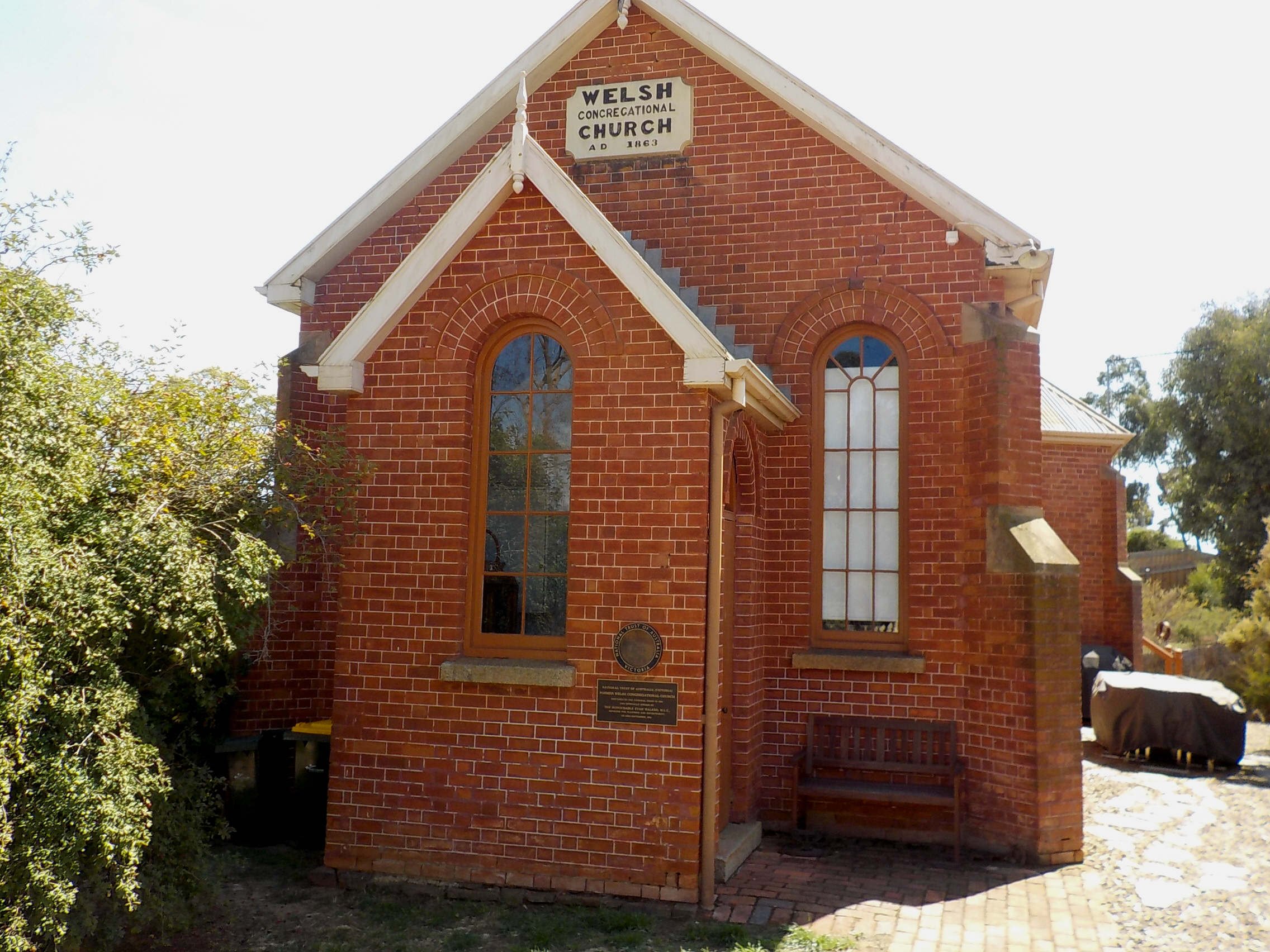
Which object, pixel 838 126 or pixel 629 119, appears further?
pixel 629 119

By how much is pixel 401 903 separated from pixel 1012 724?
519cm

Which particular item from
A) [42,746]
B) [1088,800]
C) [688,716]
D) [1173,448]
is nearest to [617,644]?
[688,716]

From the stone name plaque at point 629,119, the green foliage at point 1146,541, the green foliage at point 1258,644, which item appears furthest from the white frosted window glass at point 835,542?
the green foliage at point 1146,541

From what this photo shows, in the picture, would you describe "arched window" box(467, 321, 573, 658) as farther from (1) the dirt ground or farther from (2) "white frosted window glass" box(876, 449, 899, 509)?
(2) "white frosted window glass" box(876, 449, 899, 509)

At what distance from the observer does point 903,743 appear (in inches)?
354

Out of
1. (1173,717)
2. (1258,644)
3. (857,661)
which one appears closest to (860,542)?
(857,661)

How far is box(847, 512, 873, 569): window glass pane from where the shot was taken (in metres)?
9.38

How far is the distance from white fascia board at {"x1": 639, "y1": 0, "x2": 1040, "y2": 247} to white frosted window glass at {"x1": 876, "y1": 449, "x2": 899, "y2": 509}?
85.8 inches

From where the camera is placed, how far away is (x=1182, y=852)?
28.1 ft

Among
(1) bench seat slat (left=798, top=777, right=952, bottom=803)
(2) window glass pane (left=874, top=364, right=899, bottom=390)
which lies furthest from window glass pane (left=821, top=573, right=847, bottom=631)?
(2) window glass pane (left=874, top=364, right=899, bottom=390)

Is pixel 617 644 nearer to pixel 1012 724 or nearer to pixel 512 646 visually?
pixel 512 646

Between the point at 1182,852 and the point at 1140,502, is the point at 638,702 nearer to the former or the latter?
the point at 1182,852

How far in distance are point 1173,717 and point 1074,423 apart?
6566 mm

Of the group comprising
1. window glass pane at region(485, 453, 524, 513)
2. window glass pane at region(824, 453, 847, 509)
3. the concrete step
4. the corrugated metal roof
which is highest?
the corrugated metal roof
